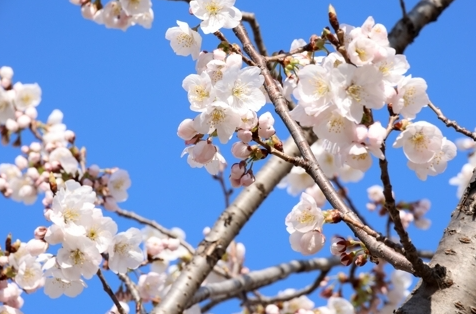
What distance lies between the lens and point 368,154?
3.94 ft

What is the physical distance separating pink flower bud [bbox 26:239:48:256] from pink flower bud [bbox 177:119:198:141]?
64 centimetres

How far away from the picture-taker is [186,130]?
4.28 ft

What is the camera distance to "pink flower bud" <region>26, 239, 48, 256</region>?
166cm

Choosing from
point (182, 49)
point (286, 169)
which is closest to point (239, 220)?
point (286, 169)

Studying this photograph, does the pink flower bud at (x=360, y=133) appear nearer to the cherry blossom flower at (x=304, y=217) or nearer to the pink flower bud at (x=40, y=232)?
the cherry blossom flower at (x=304, y=217)

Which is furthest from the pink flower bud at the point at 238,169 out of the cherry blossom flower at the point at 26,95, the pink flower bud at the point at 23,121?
the cherry blossom flower at the point at 26,95

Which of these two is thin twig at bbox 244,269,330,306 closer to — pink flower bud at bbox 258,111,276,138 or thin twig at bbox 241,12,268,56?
thin twig at bbox 241,12,268,56

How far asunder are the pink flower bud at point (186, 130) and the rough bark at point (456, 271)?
59 centimetres

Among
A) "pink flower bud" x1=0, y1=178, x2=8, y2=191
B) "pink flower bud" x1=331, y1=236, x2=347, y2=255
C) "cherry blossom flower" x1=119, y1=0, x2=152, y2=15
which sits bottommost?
"pink flower bud" x1=331, y1=236, x2=347, y2=255

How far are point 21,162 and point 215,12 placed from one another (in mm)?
2161

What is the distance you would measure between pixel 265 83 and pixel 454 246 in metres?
0.58

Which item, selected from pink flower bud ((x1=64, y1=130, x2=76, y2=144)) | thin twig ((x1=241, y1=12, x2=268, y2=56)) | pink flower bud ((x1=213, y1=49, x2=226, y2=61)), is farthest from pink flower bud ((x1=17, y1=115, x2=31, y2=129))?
pink flower bud ((x1=213, y1=49, x2=226, y2=61))

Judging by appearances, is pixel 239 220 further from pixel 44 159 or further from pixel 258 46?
pixel 44 159

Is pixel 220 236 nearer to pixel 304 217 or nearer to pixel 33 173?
pixel 304 217
